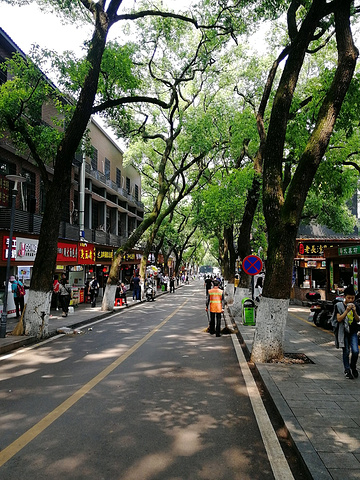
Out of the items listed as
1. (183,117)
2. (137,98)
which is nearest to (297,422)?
(137,98)

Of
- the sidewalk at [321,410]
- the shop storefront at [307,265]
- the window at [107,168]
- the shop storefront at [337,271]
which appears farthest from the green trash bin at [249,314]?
the window at [107,168]

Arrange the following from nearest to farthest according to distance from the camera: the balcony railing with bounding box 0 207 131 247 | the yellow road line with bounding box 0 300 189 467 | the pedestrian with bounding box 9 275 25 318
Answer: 1. the yellow road line with bounding box 0 300 189 467
2. the pedestrian with bounding box 9 275 25 318
3. the balcony railing with bounding box 0 207 131 247

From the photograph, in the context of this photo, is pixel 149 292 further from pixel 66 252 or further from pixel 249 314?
pixel 249 314

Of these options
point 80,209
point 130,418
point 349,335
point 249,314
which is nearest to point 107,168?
point 80,209

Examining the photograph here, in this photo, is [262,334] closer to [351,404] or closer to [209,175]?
[351,404]

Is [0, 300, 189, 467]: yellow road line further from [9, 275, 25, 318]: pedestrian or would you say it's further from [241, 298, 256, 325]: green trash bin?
[9, 275, 25, 318]: pedestrian

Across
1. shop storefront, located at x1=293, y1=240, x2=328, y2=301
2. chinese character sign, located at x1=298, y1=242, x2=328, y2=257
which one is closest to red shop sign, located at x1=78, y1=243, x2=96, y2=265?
shop storefront, located at x1=293, y1=240, x2=328, y2=301

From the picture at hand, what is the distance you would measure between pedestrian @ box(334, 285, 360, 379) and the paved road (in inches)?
72.3

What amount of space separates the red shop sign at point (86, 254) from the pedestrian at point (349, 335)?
19.3 m

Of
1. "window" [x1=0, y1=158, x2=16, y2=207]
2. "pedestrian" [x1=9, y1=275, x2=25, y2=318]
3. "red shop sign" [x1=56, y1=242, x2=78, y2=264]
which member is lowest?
"pedestrian" [x1=9, y1=275, x2=25, y2=318]

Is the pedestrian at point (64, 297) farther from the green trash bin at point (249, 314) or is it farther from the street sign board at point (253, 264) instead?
the street sign board at point (253, 264)

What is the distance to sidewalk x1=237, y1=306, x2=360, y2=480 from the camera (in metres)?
3.62

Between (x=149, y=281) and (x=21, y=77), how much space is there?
18.0 meters

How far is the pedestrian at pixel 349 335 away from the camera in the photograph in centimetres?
673
